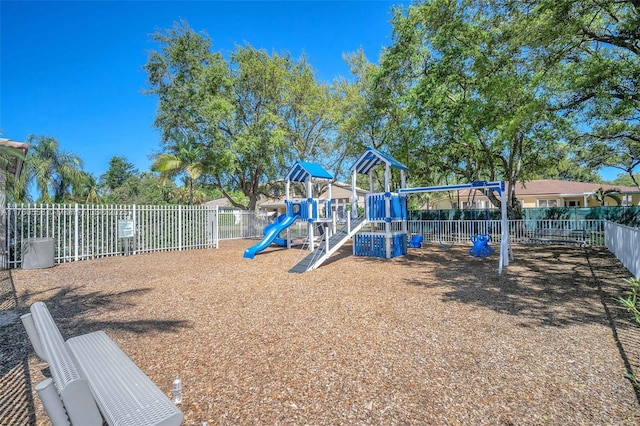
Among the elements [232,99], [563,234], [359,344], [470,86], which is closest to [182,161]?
[232,99]

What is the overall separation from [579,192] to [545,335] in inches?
1261

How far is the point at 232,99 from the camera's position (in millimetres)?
20688

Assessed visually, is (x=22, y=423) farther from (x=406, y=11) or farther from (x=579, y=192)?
(x=579, y=192)

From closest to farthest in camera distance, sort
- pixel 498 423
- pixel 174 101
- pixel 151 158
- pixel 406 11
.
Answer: pixel 498 423 → pixel 406 11 → pixel 174 101 → pixel 151 158

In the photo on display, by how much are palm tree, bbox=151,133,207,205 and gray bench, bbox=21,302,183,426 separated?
1752 centimetres

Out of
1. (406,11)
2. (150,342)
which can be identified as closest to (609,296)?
(150,342)

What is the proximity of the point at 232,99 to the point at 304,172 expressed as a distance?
365 inches

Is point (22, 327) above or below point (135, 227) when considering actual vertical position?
below

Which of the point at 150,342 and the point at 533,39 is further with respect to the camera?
the point at 533,39

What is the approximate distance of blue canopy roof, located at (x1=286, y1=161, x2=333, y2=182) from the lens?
14477 mm

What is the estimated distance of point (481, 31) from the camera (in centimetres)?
1420

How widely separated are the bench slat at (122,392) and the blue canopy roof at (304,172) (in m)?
11.8

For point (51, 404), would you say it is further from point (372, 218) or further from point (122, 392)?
point (372, 218)

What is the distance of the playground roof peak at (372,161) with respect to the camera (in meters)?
13.1
